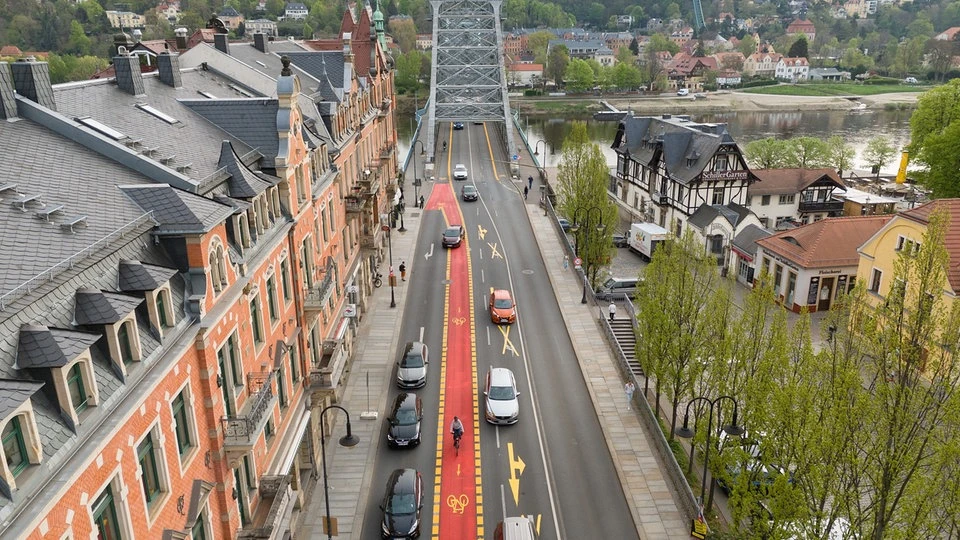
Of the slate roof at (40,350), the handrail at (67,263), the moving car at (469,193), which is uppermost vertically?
the handrail at (67,263)

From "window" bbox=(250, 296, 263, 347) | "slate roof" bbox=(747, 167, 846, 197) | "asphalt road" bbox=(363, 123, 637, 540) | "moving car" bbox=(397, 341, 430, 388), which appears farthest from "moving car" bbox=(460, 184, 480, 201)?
"window" bbox=(250, 296, 263, 347)

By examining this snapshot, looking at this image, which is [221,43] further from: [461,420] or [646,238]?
[646,238]

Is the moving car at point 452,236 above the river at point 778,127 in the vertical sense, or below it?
below

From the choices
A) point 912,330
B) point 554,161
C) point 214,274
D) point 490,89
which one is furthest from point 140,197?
point 490,89

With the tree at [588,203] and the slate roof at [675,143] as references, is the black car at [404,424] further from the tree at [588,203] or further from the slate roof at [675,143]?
the slate roof at [675,143]

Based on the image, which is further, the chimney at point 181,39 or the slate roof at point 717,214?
the slate roof at point 717,214

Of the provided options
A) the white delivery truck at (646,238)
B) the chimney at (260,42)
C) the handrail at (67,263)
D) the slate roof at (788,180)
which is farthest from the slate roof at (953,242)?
the chimney at (260,42)

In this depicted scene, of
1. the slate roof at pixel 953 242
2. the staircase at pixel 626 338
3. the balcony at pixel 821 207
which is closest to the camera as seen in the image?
the slate roof at pixel 953 242
